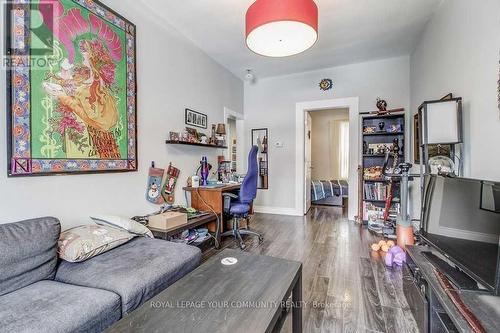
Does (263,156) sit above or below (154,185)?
above

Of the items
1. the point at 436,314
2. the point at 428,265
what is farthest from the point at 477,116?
the point at 436,314

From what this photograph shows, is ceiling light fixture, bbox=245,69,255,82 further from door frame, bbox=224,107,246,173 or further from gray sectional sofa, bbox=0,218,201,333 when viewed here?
gray sectional sofa, bbox=0,218,201,333

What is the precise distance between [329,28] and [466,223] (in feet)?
8.79

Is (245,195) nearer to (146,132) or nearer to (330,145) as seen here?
(146,132)

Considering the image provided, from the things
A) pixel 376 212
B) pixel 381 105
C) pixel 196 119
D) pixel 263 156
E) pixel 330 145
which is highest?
pixel 381 105

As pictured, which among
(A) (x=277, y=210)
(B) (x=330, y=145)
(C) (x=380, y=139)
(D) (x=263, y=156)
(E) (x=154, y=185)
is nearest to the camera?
(E) (x=154, y=185)

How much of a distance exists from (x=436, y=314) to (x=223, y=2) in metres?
3.03

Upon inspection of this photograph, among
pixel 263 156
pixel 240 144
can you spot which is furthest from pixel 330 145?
pixel 240 144

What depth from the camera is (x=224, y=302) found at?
1.06 metres

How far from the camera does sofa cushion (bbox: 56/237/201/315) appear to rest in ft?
4.32

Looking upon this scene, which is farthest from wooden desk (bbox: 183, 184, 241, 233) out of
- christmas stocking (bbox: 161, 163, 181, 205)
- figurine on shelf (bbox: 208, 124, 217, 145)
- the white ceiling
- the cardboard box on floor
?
the white ceiling

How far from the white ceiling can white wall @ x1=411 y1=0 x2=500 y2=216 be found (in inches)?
17.2

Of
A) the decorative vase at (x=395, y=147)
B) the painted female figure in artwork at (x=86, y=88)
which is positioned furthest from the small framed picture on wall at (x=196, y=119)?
the decorative vase at (x=395, y=147)

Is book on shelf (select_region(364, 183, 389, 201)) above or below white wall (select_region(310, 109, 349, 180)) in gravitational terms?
below
